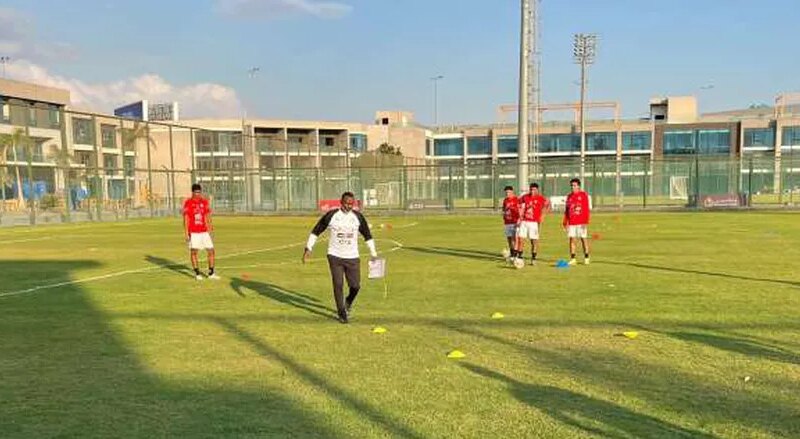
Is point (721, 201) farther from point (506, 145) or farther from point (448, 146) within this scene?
point (448, 146)

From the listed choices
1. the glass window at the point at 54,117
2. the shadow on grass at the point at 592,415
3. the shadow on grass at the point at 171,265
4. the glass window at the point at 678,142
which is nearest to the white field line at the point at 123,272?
the shadow on grass at the point at 171,265

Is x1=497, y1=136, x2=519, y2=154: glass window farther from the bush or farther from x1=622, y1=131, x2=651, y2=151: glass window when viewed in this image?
the bush

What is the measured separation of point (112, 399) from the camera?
621 centimetres

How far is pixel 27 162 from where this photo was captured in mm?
38406

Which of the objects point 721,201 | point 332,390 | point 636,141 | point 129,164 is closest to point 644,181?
point 721,201

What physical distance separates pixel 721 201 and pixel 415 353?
39348 millimetres

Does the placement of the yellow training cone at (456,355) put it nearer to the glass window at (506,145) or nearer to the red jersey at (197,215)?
the red jersey at (197,215)

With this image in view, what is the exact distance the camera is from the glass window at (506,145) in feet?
376

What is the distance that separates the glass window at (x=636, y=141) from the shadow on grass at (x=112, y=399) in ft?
353

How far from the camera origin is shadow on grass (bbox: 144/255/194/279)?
1579 cm

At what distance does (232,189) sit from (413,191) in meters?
14.7

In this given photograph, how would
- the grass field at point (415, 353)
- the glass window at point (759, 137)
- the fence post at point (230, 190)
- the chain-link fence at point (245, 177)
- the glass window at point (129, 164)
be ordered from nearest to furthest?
the grass field at point (415, 353) → the chain-link fence at point (245, 177) → the glass window at point (129, 164) → the fence post at point (230, 190) → the glass window at point (759, 137)

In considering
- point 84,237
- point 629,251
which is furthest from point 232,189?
point 629,251

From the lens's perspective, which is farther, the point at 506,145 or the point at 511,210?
the point at 506,145
